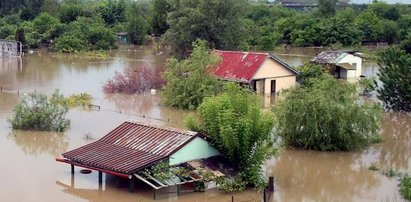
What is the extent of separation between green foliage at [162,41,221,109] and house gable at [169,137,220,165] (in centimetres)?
878

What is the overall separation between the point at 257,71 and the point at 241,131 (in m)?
14.3

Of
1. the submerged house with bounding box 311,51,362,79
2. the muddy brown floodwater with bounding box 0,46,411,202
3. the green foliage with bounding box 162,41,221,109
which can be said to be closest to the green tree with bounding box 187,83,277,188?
the muddy brown floodwater with bounding box 0,46,411,202

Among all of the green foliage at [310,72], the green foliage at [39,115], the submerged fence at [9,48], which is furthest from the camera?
the submerged fence at [9,48]

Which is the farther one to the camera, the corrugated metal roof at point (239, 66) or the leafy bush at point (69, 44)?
the leafy bush at point (69, 44)

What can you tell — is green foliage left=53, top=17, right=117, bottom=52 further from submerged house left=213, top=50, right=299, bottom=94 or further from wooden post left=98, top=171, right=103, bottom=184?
wooden post left=98, top=171, right=103, bottom=184

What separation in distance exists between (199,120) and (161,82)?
14.7 metres

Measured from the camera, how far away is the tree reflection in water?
21281mm

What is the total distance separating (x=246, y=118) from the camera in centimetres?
1711

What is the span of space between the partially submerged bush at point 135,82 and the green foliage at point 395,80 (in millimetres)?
10947

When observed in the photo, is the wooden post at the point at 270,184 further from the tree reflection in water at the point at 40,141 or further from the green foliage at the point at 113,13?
the green foliage at the point at 113,13

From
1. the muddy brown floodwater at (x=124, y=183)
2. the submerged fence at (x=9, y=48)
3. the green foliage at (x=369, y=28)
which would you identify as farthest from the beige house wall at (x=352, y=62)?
the submerged fence at (x=9, y=48)

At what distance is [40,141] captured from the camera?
22297mm

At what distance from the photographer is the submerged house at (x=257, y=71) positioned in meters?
31.1

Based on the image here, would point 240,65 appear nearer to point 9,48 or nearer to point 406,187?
point 406,187
